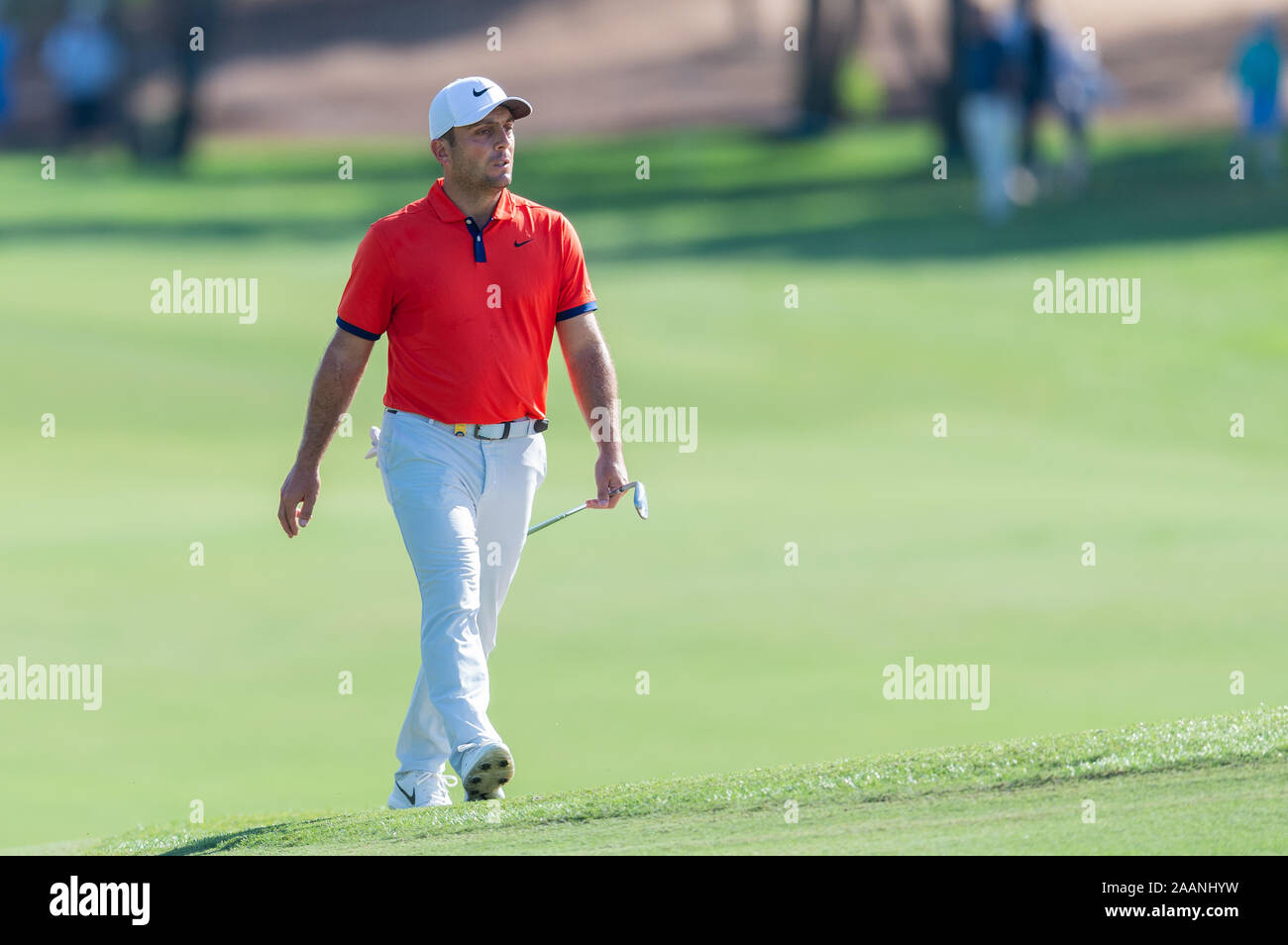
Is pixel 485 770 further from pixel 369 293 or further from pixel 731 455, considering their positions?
pixel 731 455

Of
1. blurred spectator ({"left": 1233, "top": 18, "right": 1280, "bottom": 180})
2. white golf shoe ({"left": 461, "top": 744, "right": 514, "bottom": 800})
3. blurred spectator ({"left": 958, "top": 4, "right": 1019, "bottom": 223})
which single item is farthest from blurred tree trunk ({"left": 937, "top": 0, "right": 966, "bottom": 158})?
white golf shoe ({"left": 461, "top": 744, "right": 514, "bottom": 800})

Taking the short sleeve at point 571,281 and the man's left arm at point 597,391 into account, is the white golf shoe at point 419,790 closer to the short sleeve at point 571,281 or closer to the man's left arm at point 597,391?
the man's left arm at point 597,391

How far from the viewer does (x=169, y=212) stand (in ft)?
112

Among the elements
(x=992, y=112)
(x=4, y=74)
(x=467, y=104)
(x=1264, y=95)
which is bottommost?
(x=467, y=104)

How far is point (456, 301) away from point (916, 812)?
215 centimetres

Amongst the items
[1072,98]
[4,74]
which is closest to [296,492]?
[1072,98]

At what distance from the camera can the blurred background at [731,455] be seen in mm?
9680

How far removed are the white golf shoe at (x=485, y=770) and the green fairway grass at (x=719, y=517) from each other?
0.11 meters

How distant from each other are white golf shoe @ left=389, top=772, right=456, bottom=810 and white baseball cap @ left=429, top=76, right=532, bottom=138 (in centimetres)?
212

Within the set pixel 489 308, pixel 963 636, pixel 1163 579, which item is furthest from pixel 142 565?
pixel 489 308

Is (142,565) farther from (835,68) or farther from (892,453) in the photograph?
(835,68)

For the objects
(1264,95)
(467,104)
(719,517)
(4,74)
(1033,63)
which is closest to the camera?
(467,104)

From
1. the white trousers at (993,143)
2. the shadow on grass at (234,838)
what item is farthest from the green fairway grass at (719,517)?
the white trousers at (993,143)

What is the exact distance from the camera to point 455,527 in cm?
685
